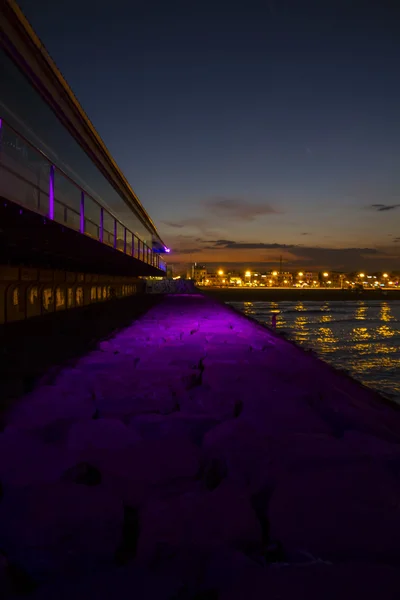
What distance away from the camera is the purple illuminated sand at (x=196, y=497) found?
1.60m

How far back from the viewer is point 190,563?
1.70 m

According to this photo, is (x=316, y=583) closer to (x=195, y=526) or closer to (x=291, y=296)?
(x=195, y=526)

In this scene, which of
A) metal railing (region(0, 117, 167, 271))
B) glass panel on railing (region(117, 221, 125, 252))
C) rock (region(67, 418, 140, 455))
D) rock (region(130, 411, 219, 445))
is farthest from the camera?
glass panel on railing (region(117, 221, 125, 252))

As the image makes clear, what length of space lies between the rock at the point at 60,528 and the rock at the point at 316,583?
1.98 ft

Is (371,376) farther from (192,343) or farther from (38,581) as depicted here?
(38,581)

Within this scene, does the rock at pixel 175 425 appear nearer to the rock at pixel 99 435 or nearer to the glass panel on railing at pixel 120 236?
the rock at pixel 99 435

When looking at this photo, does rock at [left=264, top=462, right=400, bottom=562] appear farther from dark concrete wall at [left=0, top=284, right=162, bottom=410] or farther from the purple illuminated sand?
dark concrete wall at [left=0, top=284, right=162, bottom=410]

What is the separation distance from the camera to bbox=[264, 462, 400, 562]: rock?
183cm

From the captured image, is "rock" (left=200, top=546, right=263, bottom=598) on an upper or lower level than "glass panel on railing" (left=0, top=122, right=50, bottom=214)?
lower

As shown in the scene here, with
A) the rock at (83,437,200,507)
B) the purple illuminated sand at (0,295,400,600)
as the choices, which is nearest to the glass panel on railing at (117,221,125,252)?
the purple illuminated sand at (0,295,400,600)

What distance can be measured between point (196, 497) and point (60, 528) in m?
0.71

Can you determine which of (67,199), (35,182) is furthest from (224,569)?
(67,199)

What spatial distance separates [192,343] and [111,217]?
6052 millimetres

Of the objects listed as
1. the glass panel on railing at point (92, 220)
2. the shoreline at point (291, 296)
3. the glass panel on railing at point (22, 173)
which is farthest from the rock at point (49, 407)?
the shoreline at point (291, 296)
